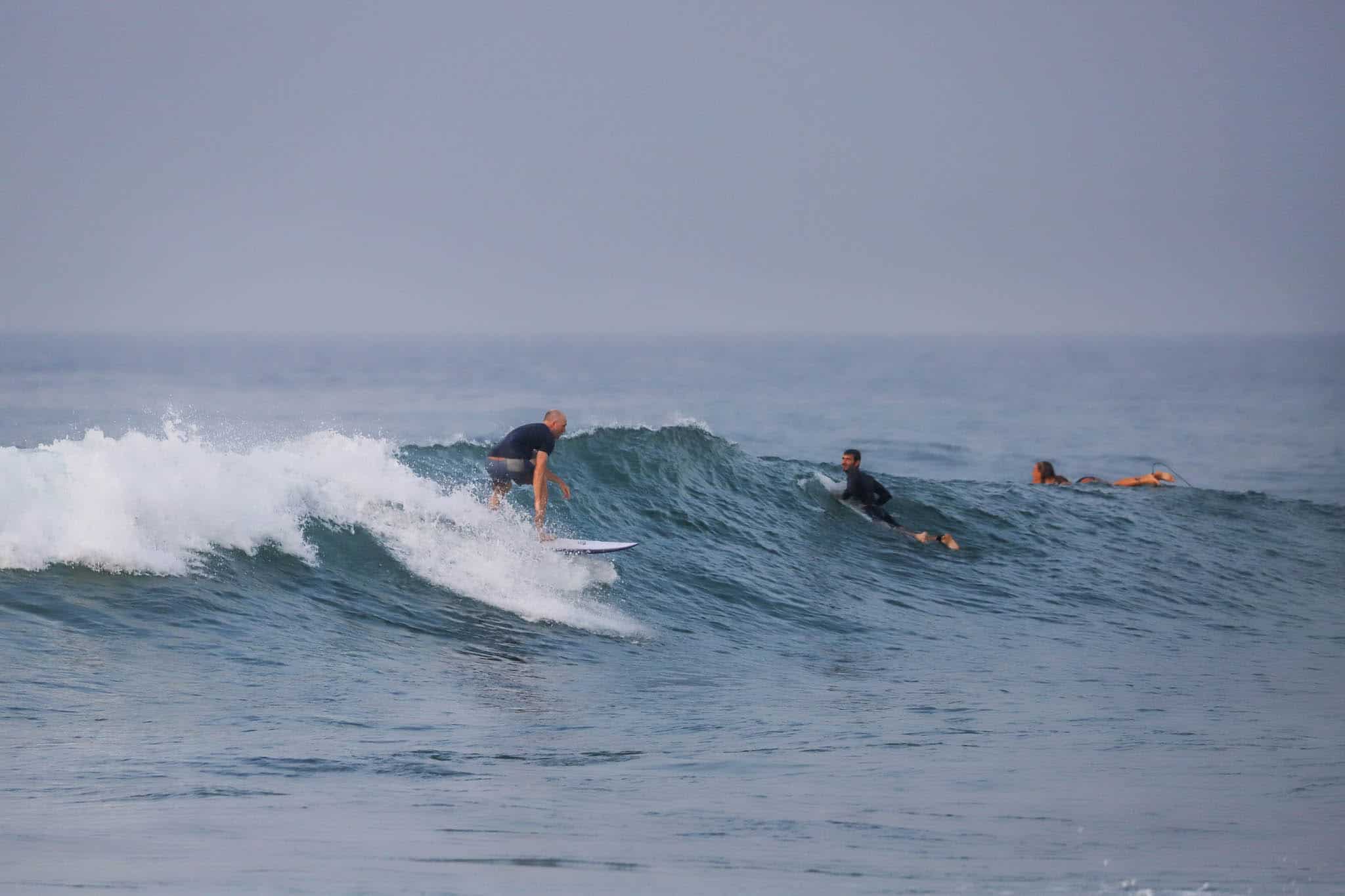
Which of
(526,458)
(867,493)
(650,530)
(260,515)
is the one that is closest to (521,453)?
(526,458)

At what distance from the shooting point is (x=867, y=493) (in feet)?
64.7

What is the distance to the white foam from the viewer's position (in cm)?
1204

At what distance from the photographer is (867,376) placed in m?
110

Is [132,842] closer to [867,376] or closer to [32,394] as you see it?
[32,394]

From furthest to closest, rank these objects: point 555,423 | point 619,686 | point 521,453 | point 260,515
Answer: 1. point 555,423
2. point 521,453
3. point 260,515
4. point 619,686

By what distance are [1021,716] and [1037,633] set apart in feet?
15.9

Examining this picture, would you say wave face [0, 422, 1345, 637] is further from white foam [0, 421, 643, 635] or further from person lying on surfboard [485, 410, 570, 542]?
person lying on surfboard [485, 410, 570, 542]

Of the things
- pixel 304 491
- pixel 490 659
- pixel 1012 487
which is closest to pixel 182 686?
pixel 490 659

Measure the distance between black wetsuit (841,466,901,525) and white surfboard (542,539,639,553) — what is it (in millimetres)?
5719

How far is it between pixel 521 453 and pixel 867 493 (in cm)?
693

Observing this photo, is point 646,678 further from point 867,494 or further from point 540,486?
point 867,494

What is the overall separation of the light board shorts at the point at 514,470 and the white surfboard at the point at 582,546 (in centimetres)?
66

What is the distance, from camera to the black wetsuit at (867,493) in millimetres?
19656

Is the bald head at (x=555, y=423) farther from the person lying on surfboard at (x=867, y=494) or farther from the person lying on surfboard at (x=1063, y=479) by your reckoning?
the person lying on surfboard at (x=1063, y=479)
